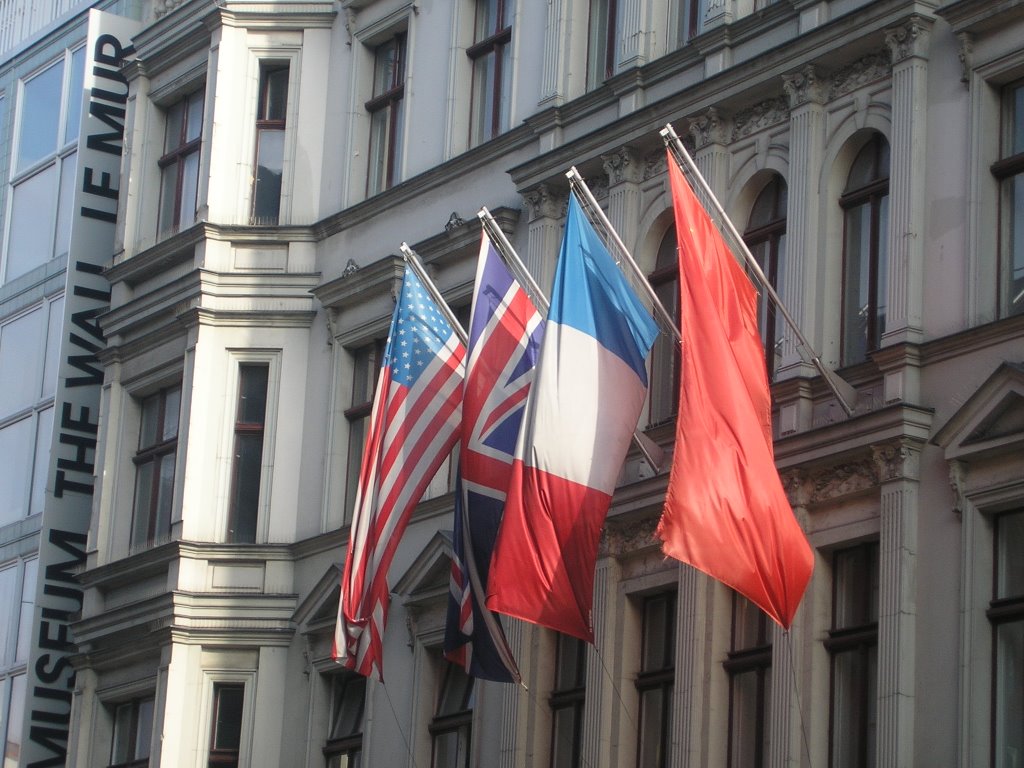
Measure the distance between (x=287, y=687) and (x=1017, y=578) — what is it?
1174 cm

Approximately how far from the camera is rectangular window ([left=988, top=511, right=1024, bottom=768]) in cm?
2019

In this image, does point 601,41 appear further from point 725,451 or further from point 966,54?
point 725,451

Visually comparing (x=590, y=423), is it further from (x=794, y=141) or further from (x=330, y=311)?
(x=330, y=311)

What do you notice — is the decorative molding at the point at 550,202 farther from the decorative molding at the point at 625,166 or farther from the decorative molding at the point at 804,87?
the decorative molding at the point at 804,87

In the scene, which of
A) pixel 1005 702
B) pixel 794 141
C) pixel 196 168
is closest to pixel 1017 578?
pixel 1005 702

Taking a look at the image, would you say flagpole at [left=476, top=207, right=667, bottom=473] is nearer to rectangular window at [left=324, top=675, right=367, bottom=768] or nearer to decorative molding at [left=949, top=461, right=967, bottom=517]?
decorative molding at [left=949, top=461, right=967, bottom=517]

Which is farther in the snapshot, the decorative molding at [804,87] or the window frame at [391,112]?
the window frame at [391,112]

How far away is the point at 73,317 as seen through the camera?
34.8 meters

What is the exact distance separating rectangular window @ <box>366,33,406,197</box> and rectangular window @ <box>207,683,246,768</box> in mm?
6488

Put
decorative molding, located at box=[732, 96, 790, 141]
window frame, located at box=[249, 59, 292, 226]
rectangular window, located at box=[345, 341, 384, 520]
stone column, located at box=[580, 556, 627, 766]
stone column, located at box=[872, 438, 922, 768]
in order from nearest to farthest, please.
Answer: stone column, located at box=[872, 438, 922, 768], decorative molding, located at box=[732, 96, 790, 141], stone column, located at box=[580, 556, 627, 766], rectangular window, located at box=[345, 341, 384, 520], window frame, located at box=[249, 59, 292, 226]

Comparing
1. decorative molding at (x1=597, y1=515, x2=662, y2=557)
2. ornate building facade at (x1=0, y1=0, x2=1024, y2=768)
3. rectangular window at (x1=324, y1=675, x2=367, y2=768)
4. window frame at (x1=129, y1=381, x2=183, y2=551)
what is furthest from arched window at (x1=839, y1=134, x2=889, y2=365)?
window frame at (x1=129, y1=381, x2=183, y2=551)

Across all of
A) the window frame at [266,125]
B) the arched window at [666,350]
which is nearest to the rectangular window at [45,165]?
the window frame at [266,125]

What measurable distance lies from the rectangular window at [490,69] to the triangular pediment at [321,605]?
18.1 feet

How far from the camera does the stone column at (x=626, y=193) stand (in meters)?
26.1
